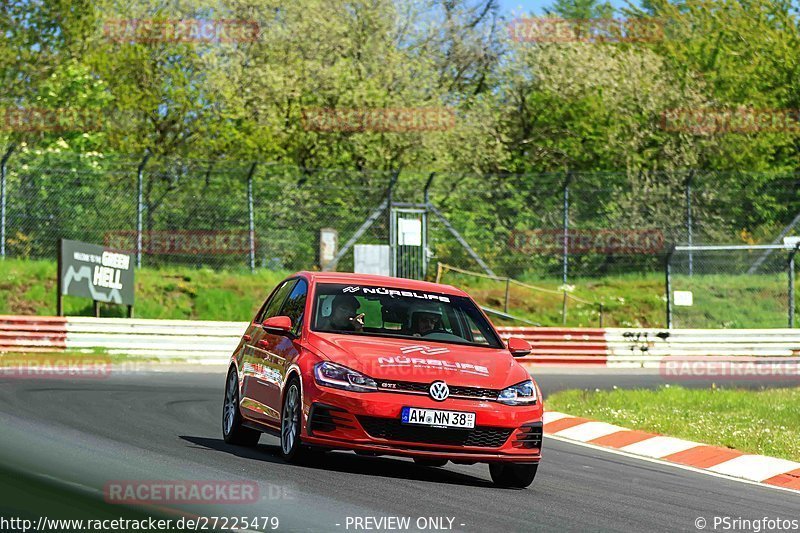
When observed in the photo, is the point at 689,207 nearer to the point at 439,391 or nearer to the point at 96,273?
the point at 96,273

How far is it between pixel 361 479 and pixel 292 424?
2.73 ft

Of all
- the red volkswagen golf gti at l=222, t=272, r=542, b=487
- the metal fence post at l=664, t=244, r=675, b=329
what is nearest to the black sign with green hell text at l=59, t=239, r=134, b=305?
the metal fence post at l=664, t=244, r=675, b=329

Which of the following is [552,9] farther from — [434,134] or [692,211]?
[692,211]

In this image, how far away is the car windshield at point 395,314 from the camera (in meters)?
10.7

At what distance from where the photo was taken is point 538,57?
44.8 m

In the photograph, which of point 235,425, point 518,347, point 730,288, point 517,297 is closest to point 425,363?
point 518,347

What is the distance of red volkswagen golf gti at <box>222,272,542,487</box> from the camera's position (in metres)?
9.59

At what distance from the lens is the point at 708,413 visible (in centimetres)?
1672

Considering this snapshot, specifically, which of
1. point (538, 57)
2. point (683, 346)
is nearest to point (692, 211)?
point (683, 346)

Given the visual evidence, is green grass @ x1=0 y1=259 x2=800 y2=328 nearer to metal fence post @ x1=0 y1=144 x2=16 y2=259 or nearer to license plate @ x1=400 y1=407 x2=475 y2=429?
metal fence post @ x1=0 y1=144 x2=16 y2=259

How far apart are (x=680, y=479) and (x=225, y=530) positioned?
5895mm

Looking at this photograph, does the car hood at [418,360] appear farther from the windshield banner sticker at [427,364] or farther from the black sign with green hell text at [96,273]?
the black sign with green hell text at [96,273]

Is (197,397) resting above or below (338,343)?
below

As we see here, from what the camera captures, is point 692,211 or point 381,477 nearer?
point 381,477
